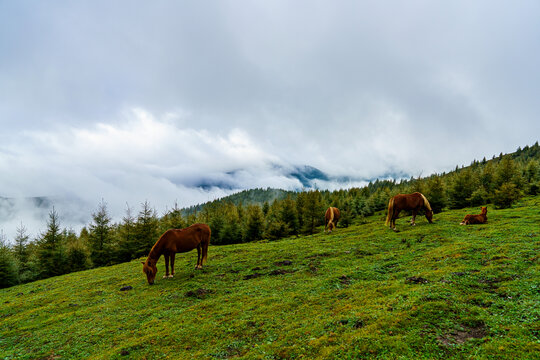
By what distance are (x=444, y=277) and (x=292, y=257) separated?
10.8 m

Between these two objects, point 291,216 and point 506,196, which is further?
point 291,216

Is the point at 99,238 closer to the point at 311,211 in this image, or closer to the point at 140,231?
the point at 140,231

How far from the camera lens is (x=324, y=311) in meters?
8.60

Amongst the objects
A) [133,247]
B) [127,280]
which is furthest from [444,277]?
[133,247]

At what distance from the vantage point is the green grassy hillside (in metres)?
6.03

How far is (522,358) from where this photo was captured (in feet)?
15.5

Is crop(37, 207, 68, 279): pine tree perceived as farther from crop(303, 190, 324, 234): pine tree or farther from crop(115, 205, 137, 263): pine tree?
crop(303, 190, 324, 234): pine tree

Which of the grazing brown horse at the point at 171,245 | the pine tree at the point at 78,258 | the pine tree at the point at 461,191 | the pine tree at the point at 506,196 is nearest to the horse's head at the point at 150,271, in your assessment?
the grazing brown horse at the point at 171,245

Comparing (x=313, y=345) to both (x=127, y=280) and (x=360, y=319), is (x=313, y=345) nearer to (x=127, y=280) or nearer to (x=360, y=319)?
(x=360, y=319)

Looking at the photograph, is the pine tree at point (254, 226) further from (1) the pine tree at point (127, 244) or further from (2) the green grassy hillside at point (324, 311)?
(2) the green grassy hillside at point (324, 311)

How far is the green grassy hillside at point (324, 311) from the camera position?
6031 millimetres

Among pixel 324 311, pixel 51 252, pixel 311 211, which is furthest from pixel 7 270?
pixel 311 211

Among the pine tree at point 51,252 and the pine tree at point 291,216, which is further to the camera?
the pine tree at point 291,216

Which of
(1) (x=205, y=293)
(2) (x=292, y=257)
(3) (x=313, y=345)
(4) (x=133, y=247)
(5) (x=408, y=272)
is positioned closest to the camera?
(3) (x=313, y=345)
